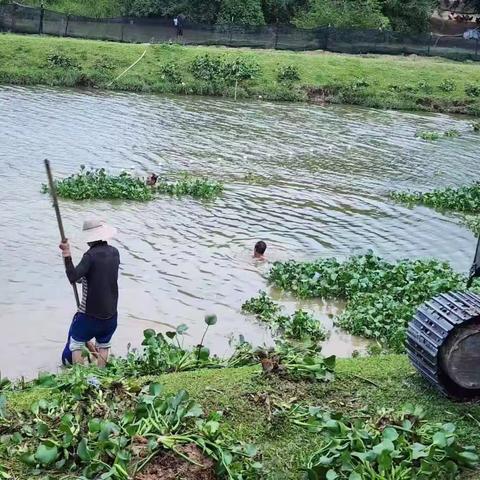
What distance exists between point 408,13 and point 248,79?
21.4 m

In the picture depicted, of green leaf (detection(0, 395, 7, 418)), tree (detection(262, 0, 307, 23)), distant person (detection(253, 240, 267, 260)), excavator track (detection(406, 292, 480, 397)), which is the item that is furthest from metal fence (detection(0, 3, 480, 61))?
green leaf (detection(0, 395, 7, 418))

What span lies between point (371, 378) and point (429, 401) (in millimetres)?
542

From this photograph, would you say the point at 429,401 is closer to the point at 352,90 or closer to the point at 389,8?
the point at 352,90

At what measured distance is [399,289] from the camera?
37.0 feet

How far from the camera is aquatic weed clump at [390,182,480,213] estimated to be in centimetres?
1734

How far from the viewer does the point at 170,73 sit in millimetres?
34844

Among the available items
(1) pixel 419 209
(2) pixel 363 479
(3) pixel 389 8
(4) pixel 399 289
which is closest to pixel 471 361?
(2) pixel 363 479

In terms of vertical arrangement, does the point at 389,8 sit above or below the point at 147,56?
above

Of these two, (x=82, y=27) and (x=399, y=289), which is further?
(x=82, y=27)

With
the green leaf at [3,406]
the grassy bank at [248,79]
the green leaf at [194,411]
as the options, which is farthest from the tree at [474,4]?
the green leaf at [3,406]

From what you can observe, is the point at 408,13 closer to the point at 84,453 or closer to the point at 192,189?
the point at 192,189

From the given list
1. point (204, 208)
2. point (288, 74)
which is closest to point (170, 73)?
point (288, 74)

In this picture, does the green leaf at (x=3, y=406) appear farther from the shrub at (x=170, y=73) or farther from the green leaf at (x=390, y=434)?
the shrub at (x=170, y=73)

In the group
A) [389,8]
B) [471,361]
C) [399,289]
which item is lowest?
[399,289]
